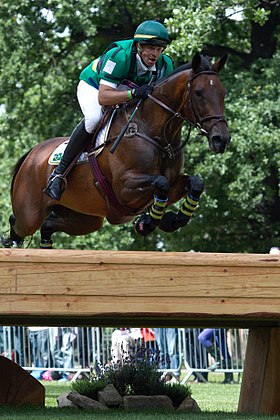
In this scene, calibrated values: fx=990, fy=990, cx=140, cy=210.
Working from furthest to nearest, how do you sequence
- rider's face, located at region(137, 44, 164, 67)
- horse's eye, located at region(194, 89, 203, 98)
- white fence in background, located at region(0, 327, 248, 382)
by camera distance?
white fence in background, located at region(0, 327, 248, 382), rider's face, located at region(137, 44, 164, 67), horse's eye, located at region(194, 89, 203, 98)

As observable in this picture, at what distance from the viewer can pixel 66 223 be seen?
370 inches

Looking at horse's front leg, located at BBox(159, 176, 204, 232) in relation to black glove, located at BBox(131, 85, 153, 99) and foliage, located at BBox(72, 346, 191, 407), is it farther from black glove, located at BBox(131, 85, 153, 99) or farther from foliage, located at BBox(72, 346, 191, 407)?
foliage, located at BBox(72, 346, 191, 407)

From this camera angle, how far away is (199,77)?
303 inches

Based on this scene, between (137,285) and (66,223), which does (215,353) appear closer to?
(66,223)

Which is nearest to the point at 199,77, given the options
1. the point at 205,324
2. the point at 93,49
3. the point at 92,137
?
the point at 92,137

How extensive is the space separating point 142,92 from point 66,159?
96 centimetres

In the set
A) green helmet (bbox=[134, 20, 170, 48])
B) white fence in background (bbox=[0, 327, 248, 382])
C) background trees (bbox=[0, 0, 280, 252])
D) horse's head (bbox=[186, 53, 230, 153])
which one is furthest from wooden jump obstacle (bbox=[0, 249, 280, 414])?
background trees (bbox=[0, 0, 280, 252])

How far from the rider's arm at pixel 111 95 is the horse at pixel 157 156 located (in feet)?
0.56

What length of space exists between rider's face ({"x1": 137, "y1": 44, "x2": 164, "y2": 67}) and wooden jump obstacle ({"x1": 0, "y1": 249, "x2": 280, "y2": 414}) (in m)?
2.33

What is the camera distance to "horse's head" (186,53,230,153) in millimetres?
7438

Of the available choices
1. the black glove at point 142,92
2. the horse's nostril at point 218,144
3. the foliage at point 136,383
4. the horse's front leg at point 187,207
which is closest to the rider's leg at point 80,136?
the black glove at point 142,92

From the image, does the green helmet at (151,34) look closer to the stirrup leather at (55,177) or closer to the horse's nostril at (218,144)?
the horse's nostril at (218,144)

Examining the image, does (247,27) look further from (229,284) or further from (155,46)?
(229,284)

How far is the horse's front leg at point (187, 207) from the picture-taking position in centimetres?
784
